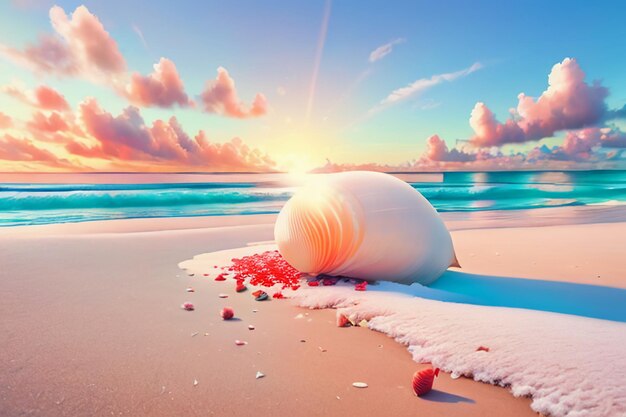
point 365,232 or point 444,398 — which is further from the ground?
point 365,232

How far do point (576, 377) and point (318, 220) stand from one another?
10.4ft

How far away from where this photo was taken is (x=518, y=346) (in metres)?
2.75

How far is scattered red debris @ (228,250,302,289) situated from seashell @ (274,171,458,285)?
28 cm

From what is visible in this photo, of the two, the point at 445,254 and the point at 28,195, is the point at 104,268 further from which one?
the point at 28,195

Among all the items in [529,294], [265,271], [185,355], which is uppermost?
[185,355]

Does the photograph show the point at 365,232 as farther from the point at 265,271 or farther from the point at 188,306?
the point at 188,306

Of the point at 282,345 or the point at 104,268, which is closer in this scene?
the point at 282,345

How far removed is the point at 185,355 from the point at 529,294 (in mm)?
4148

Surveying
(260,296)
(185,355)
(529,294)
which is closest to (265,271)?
(260,296)

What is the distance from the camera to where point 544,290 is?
4.96 metres

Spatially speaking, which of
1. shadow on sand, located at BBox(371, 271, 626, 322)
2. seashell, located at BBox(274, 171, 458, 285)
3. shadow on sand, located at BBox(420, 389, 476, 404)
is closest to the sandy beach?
shadow on sand, located at BBox(420, 389, 476, 404)

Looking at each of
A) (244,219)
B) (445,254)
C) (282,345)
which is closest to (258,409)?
(282,345)

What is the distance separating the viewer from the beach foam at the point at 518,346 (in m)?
2.18

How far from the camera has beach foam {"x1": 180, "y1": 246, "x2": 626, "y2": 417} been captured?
2180 millimetres
